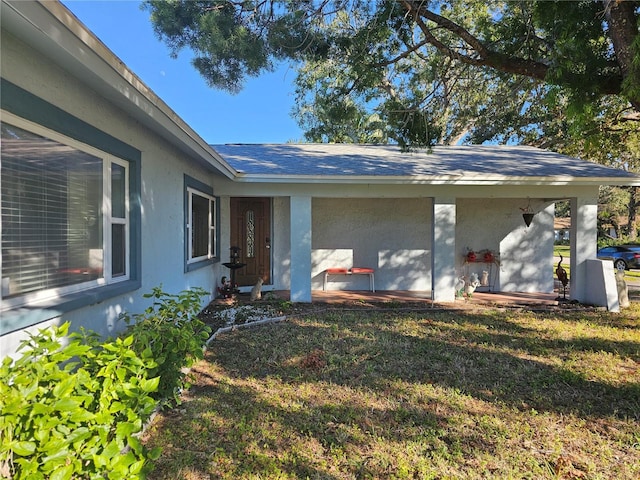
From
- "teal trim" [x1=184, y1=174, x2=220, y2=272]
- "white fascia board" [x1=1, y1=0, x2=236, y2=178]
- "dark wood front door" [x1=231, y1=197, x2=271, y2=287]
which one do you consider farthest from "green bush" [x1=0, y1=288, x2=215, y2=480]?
"dark wood front door" [x1=231, y1=197, x2=271, y2=287]

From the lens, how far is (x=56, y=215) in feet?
9.37

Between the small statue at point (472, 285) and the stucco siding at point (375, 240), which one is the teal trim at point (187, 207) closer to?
the stucco siding at point (375, 240)

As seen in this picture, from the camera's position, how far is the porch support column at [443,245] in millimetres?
7723

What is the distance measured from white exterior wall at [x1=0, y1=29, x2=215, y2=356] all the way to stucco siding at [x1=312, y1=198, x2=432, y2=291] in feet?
11.4

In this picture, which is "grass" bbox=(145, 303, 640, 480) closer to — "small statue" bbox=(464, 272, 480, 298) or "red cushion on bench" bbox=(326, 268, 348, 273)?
"small statue" bbox=(464, 272, 480, 298)

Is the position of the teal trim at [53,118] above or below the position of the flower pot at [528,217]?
above

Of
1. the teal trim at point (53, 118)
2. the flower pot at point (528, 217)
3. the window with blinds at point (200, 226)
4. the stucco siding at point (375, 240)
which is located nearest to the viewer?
the teal trim at point (53, 118)

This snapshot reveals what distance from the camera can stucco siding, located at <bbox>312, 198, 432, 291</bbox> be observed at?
9375 millimetres

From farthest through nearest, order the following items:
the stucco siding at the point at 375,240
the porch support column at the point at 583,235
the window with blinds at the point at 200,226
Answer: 1. the stucco siding at the point at 375,240
2. the porch support column at the point at 583,235
3. the window with blinds at the point at 200,226

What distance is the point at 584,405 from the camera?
135 inches

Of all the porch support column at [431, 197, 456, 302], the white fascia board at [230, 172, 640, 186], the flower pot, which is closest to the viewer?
the white fascia board at [230, 172, 640, 186]

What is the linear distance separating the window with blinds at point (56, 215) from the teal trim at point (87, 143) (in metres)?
0.10

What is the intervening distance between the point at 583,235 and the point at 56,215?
9.20 metres

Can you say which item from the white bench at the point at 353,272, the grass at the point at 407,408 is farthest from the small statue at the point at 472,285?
the grass at the point at 407,408
